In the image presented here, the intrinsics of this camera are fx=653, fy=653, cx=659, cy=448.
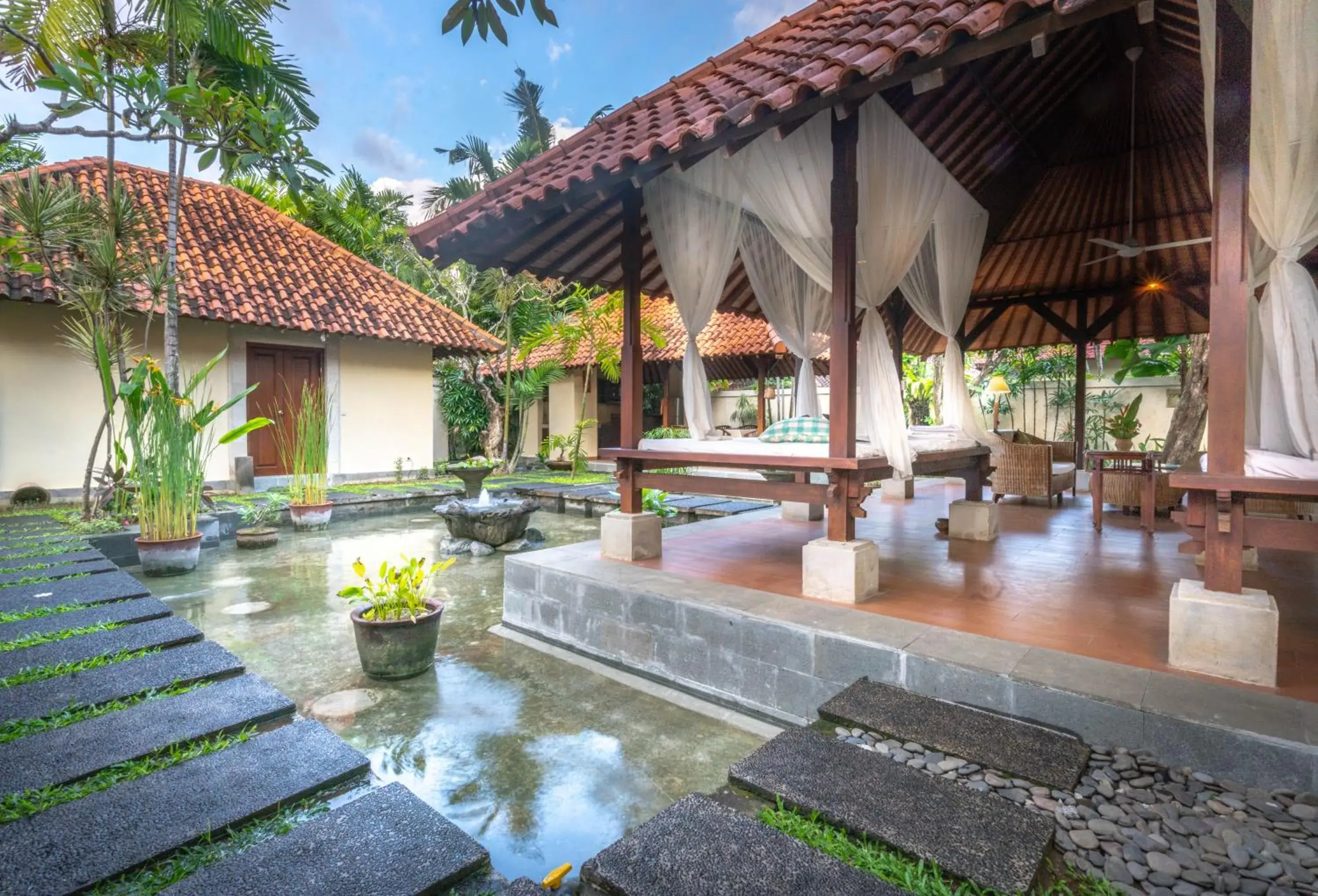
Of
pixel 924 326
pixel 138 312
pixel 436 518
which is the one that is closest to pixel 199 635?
pixel 436 518

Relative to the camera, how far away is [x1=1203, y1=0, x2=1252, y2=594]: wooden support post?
92.7 inches

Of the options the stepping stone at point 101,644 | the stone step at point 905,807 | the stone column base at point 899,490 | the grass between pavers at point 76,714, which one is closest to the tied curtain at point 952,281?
the stone column base at point 899,490

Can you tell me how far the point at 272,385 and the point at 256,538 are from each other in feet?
13.8

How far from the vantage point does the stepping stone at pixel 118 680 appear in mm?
2340

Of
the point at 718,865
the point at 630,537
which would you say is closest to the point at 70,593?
the point at 630,537

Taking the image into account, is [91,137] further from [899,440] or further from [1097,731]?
[1097,731]

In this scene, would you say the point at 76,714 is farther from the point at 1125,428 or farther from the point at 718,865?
the point at 1125,428

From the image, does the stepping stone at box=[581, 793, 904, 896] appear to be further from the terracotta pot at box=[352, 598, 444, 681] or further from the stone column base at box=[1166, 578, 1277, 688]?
the terracotta pot at box=[352, 598, 444, 681]

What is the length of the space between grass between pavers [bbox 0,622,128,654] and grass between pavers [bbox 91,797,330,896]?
2.05 meters

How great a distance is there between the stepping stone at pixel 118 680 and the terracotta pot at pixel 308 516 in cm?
494

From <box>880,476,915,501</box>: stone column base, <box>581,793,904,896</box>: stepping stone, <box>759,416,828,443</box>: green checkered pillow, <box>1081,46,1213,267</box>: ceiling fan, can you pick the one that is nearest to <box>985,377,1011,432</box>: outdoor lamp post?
<box>880,476,915,501</box>: stone column base

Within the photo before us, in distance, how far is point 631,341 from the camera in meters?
4.47

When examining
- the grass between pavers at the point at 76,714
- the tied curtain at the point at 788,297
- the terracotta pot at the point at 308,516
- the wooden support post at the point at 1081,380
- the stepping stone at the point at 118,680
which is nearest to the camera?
the grass between pavers at the point at 76,714

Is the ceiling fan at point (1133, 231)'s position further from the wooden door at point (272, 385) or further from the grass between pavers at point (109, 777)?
the wooden door at point (272, 385)
